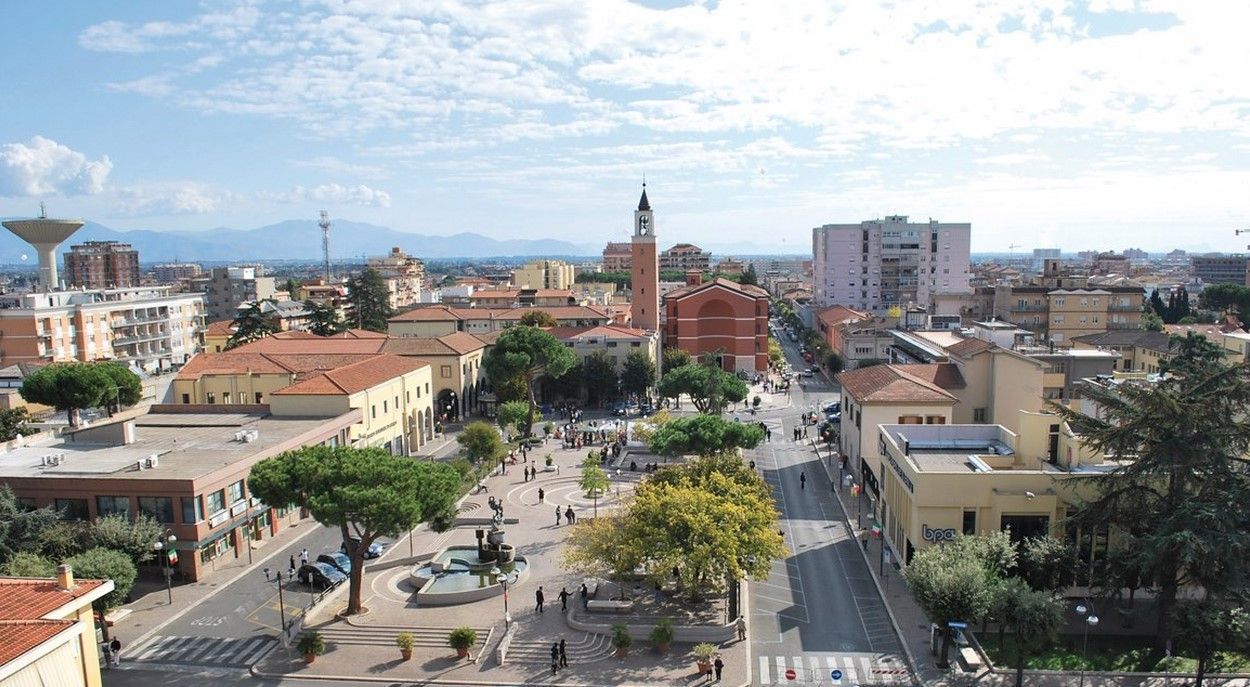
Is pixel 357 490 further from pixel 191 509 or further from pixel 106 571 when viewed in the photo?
pixel 191 509

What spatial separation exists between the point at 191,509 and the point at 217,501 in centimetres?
144

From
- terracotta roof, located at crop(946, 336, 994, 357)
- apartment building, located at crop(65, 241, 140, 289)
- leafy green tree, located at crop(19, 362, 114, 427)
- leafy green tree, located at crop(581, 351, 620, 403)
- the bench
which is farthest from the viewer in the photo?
apartment building, located at crop(65, 241, 140, 289)

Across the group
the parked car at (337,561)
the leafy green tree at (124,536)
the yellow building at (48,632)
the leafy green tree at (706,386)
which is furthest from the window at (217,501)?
the leafy green tree at (706,386)

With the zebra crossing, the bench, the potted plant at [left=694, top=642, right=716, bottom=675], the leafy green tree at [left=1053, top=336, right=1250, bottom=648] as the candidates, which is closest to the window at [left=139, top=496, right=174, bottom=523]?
the bench

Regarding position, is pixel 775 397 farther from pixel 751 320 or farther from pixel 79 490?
pixel 79 490

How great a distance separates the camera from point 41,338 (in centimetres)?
6694

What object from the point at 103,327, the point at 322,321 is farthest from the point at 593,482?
the point at 103,327

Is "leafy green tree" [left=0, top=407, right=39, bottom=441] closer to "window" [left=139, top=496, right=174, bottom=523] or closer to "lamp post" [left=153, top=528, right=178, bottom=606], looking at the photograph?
"window" [left=139, top=496, right=174, bottom=523]

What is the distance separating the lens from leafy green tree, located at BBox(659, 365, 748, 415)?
54281 millimetres

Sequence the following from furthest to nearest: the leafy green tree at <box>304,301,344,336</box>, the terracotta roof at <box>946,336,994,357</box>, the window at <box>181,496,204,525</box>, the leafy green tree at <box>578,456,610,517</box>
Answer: the leafy green tree at <box>304,301,344,336</box> → the terracotta roof at <box>946,336,994,357</box> → the leafy green tree at <box>578,456,610,517</box> → the window at <box>181,496,204,525</box>

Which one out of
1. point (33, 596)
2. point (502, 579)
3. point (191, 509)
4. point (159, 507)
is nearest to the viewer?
point (33, 596)

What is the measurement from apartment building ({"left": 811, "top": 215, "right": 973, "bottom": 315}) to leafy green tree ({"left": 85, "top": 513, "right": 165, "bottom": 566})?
107m

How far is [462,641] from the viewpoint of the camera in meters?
24.2

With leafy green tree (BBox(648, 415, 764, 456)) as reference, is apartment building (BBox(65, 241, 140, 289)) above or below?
above
